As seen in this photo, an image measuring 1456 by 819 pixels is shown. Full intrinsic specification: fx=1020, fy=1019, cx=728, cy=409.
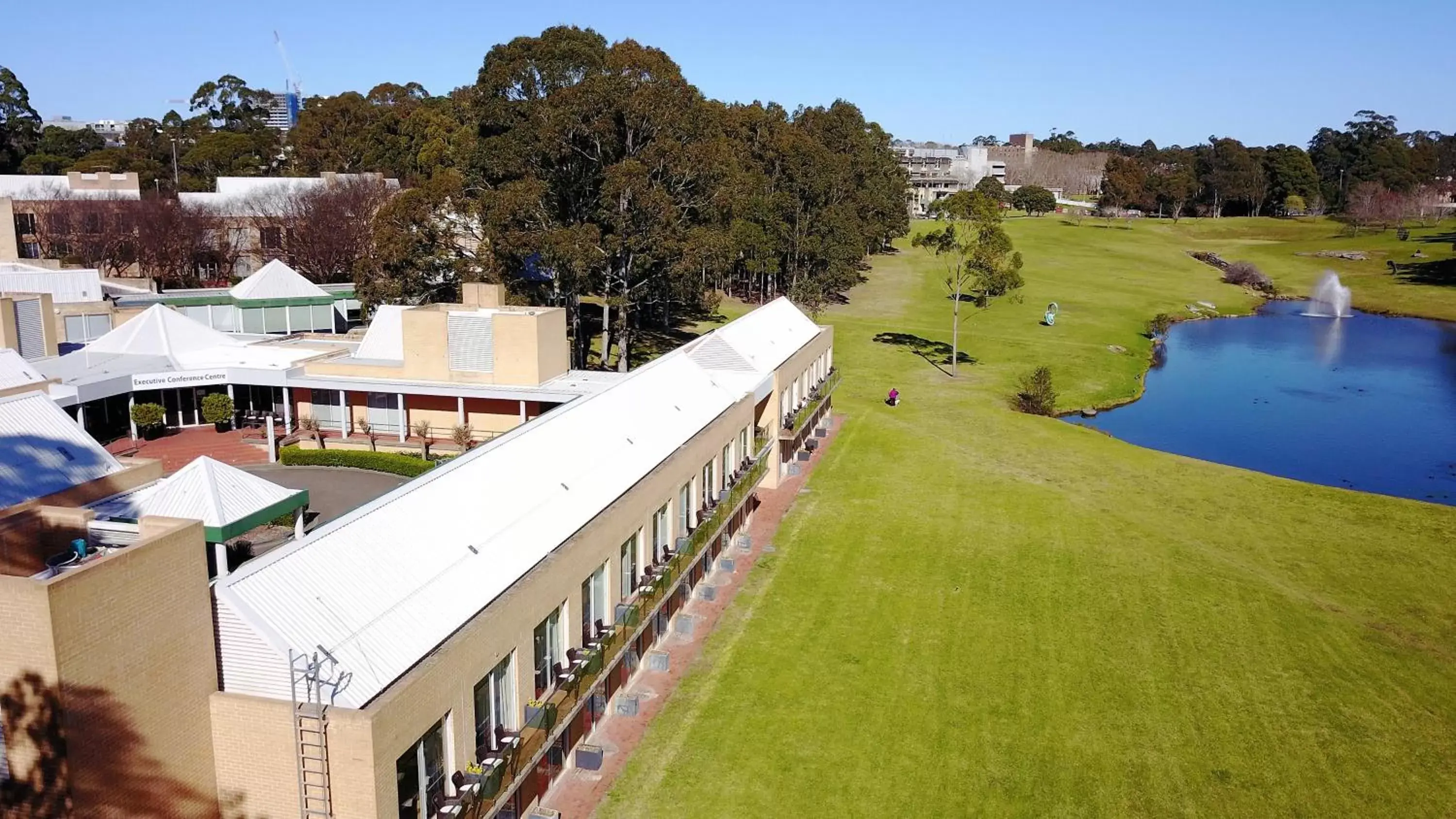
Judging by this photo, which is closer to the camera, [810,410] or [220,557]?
[220,557]

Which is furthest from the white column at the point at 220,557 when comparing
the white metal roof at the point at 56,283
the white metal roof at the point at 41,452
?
the white metal roof at the point at 56,283

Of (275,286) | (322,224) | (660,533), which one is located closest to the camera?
(660,533)

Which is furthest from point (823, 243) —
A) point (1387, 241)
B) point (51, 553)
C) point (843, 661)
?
point (1387, 241)

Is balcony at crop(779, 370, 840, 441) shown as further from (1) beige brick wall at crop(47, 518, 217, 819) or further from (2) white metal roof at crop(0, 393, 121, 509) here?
(1) beige brick wall at crop(47, 518, 217, 819)

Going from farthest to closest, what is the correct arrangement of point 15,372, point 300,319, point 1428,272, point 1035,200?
1. point 1035,200
2. point 1428,272
3. point 300,319
4. point 15,372

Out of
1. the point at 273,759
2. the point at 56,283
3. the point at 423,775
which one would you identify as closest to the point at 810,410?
the point at 423,775

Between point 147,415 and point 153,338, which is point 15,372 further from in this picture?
point 153,338

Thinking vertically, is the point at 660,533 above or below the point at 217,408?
below
